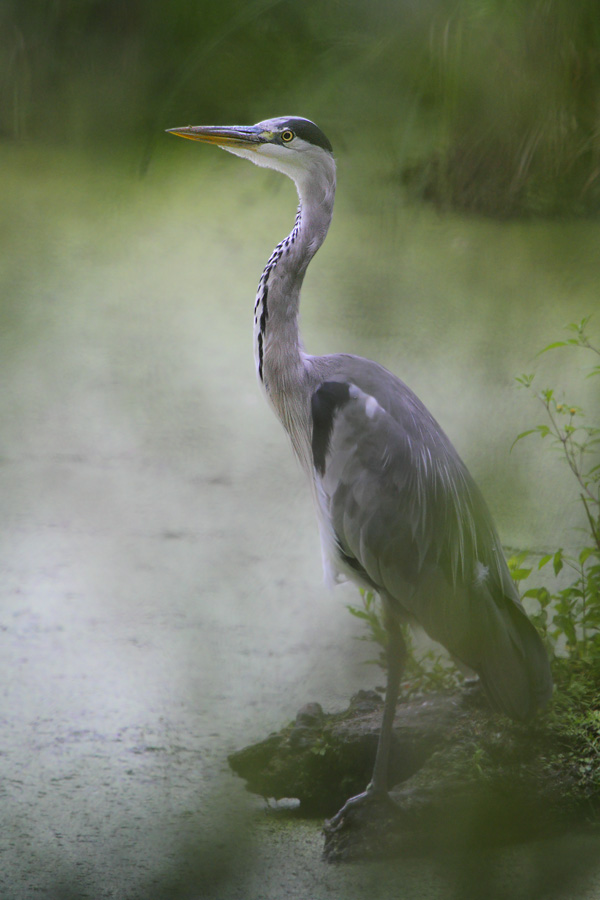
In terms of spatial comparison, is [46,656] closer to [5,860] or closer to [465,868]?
[5,860]

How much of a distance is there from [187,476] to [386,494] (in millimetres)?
1049

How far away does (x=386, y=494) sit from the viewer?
1046 mm

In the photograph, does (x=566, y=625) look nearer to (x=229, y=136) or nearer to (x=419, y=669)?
(x=419, y=669)

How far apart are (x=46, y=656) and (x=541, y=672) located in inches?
36.6

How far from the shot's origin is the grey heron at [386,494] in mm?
1040

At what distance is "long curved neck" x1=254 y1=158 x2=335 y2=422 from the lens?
3.48 feet

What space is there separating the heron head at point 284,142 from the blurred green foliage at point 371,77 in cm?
32

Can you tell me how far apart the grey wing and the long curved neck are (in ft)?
0.21

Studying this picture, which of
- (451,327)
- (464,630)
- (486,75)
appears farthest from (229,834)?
(486,75)

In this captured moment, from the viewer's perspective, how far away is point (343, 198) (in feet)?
5.55

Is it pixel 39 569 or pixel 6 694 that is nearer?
pixel 6 694

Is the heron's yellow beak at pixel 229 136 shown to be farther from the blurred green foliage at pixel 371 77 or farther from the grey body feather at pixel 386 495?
the blurred green foliage at pixel 371 77

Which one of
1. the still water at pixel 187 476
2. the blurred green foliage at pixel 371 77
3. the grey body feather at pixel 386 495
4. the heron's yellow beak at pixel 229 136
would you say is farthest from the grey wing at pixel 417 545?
the blurred green foliage at pixel 371 77

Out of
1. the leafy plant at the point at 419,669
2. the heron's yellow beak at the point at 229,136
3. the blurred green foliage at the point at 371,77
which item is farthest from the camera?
the leafy plant at the point at 419,669
